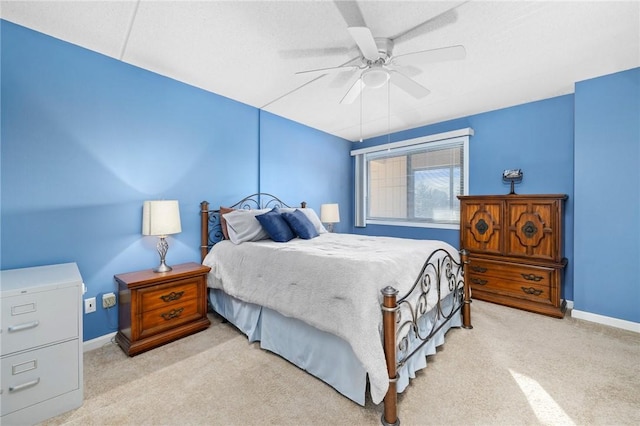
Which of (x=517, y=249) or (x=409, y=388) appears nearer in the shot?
(x=409, y=388)

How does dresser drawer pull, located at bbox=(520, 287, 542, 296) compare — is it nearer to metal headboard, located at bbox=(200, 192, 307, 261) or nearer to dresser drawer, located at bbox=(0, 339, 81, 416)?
metal headboard, located at bbox=(200, 192, 307, 261)

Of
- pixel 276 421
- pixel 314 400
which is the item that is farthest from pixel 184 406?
pixel 314 400

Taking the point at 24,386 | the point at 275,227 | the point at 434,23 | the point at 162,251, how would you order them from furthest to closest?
the point at 275,227, the point at 162,251, the point at 434,23, the point at 24,386

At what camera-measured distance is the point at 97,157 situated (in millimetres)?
2309

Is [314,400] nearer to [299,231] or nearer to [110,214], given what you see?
[299,231]

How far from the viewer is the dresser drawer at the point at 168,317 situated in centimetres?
222

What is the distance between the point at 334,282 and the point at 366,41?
161 cm

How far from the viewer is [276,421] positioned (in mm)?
1511

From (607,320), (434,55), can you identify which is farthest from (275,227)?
(607,320)

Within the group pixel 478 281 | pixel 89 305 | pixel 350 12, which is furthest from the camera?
pixel 478 281

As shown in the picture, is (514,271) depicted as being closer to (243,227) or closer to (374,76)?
(374,76)

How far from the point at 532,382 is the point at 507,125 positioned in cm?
316

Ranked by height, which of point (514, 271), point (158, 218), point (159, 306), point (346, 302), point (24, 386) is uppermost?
point (158, 218)

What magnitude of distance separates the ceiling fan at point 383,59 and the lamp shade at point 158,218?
1.67 metres
